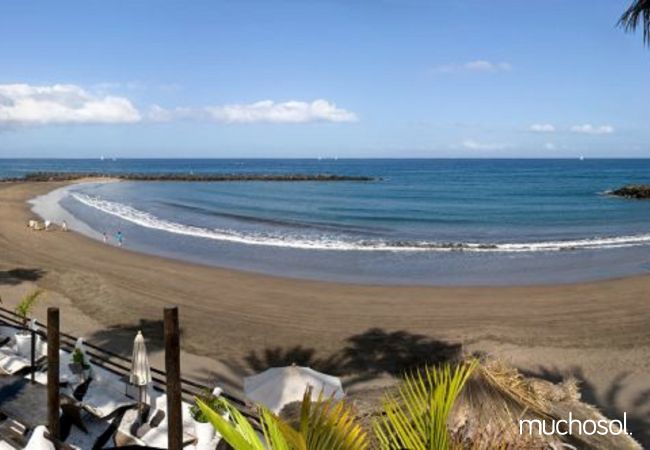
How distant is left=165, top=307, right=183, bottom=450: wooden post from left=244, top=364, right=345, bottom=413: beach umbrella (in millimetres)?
2883

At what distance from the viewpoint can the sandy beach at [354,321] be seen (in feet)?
44.2

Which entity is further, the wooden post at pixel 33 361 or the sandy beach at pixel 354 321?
the sandy beach at pixel 354 321

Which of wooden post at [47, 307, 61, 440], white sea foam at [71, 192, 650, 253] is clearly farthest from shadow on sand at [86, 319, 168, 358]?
white sea foam at [71, 192, 650, 253]

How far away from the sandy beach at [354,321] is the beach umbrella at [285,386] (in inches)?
97.8

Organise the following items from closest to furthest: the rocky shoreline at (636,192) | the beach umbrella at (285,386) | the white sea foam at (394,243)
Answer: the beach umbrella at (285,386) < the white sea foam at (394,243) < the rocky shoreline at (636,192)

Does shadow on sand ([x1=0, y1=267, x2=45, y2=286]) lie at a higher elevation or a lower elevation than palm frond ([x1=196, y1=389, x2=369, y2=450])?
lower

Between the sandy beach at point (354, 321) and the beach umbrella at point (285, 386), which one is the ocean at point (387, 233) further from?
the beach umbrella at point (285, 386)

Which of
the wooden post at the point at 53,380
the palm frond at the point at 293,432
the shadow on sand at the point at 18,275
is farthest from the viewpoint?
the shadow on sand at the point at 18,275

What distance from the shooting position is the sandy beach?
13469 millimetres

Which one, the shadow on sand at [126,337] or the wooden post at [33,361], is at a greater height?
the wooden post at [33,361]

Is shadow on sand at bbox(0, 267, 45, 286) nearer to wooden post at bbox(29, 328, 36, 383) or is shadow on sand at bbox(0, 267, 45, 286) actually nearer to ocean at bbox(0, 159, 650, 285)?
ocean at bbox(0, 159, 650, 285)

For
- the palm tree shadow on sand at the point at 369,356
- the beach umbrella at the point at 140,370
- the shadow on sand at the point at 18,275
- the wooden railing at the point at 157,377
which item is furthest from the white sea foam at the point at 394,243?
the beach umbrella at the point at 140,370

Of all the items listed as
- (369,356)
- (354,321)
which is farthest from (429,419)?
(354,321)

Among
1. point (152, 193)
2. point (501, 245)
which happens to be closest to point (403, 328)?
point (501, 245)
